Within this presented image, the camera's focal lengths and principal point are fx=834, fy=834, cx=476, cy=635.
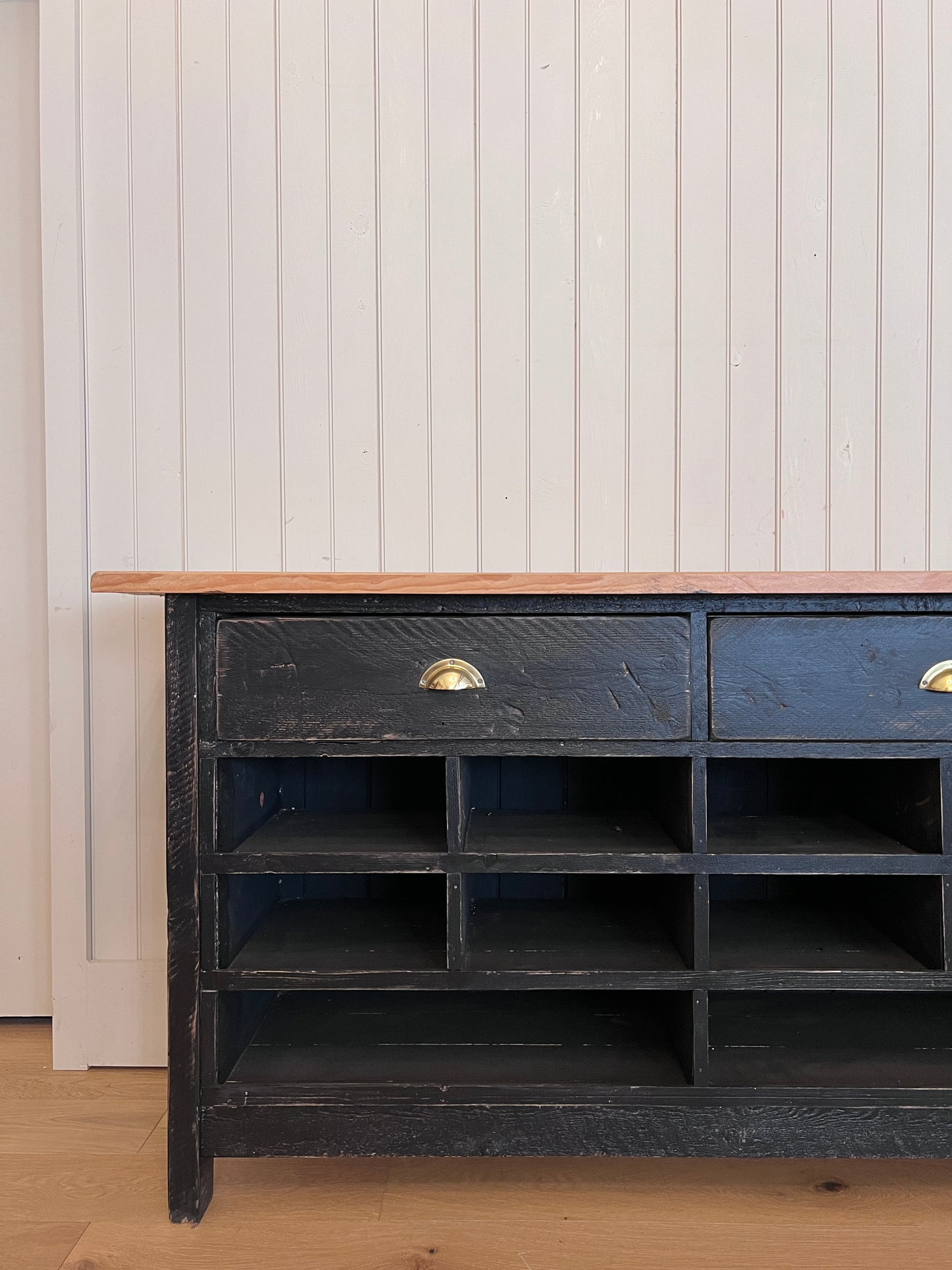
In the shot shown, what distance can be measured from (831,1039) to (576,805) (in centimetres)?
53

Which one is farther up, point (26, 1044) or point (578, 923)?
point (578, 923)

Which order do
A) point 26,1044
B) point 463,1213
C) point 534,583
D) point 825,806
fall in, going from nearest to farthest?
point 534,583, point 463,1213, point 825,806, point 26,1044

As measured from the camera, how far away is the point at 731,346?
157cm

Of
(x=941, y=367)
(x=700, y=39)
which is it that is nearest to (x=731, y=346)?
(x=941, y=367)

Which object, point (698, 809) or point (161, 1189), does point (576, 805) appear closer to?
point (698, 809)

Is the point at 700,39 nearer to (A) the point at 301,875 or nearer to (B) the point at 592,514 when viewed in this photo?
(B) the point at 592,514

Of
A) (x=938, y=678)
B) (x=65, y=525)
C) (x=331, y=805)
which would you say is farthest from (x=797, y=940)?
(x=65, y=525)

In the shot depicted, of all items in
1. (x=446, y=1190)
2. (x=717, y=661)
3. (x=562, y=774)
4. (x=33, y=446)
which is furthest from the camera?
(x=33, y=446)

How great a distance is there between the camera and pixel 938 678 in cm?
109

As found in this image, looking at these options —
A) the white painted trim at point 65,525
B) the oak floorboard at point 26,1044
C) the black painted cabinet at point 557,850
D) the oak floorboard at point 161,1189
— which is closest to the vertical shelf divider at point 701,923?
the black painted cabinet at point 557,850

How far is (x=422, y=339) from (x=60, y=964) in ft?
4.51

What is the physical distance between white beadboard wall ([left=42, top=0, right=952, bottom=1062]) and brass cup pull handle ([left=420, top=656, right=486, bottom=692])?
521 mm

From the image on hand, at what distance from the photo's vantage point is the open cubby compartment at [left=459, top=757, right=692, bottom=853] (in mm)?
1157

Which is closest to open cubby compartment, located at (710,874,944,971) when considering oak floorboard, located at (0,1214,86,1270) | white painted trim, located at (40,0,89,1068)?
oak floorboard, located at (0,1214,86,1270)
